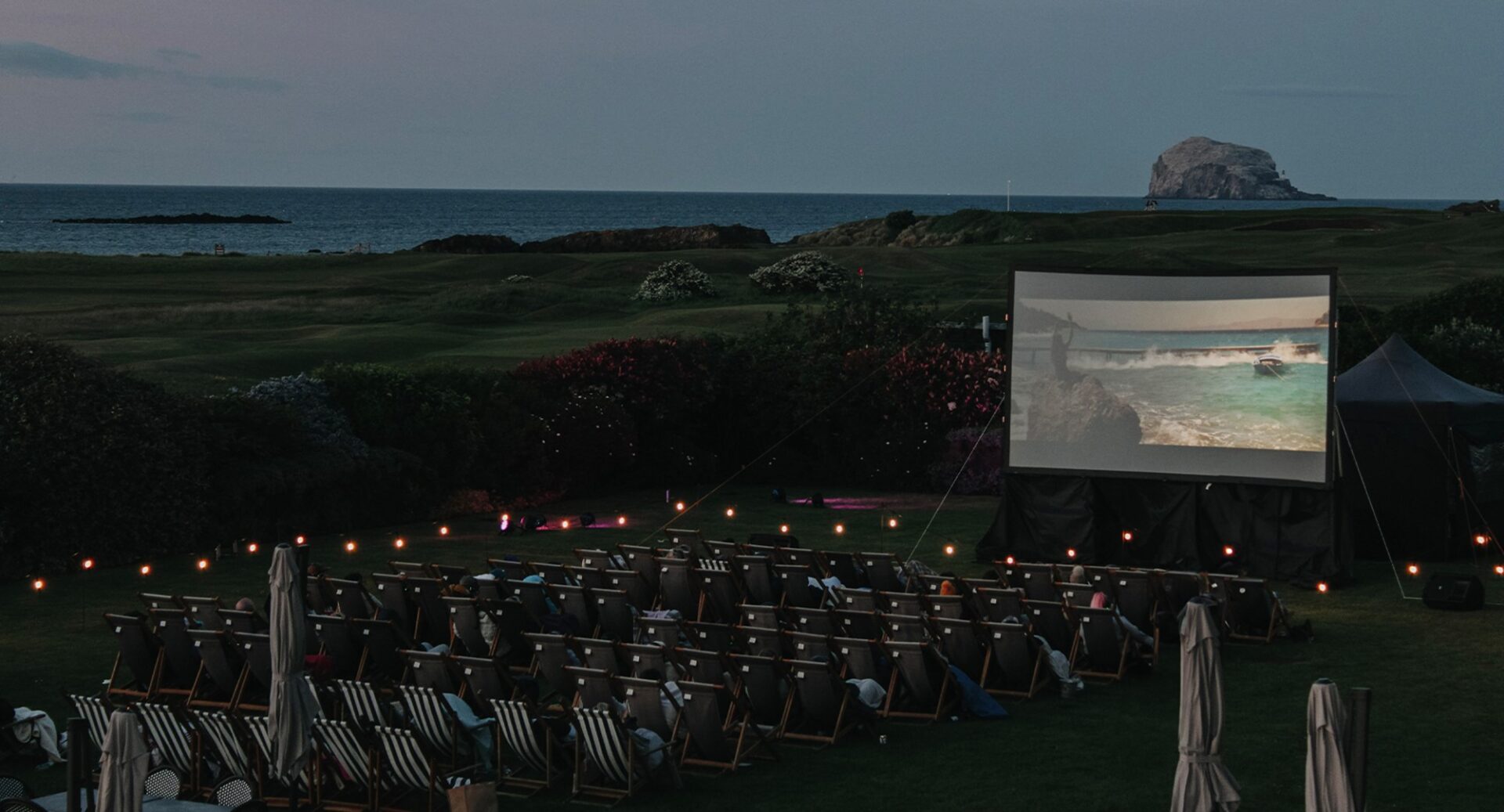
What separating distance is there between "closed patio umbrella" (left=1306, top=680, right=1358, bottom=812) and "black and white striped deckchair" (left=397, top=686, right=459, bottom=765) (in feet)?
20.2

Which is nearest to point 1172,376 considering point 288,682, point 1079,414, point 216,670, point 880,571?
point 1079,414

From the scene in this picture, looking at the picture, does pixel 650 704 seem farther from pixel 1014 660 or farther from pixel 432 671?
pixel 1014 660

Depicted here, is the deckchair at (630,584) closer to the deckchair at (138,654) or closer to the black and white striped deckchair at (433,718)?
the deckchair at (138,654)

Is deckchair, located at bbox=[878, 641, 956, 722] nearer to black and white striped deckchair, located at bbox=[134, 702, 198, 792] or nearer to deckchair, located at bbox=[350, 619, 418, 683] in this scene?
deckchair, located at bbox=[350, 619, 418, 683]

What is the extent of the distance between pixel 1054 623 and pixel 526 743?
5714 millimetres

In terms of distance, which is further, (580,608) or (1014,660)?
(580,608)

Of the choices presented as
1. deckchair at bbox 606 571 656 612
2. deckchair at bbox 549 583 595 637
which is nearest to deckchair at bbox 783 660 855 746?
deckchair at bbox 549 583 595 637

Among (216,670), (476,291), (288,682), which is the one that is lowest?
(216,670)

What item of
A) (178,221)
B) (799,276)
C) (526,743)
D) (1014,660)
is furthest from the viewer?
(178,221)

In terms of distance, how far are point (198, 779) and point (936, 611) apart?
672 centimetres

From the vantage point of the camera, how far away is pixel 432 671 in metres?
12.7

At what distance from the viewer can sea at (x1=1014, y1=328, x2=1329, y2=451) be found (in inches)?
802

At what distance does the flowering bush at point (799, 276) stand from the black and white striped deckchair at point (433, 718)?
141 feet

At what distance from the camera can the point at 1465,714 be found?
1368 cm
